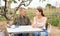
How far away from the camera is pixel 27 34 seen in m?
1.98

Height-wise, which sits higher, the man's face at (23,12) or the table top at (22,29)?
the man's face at (23,12)

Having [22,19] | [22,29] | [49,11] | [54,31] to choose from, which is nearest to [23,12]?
[22,19]

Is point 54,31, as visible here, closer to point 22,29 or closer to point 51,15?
point 51,15

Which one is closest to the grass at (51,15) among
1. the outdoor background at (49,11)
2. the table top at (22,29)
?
the outdoor background at (49,11)

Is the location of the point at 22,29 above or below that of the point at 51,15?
below

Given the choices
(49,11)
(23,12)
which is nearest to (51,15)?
(49,11)

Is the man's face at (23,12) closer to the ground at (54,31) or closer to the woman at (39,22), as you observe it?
the woman at (39,22)

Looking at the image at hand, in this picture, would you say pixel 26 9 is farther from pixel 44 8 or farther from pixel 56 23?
pixel 56 23

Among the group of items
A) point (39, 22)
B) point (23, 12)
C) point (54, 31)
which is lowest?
point (54, 31)

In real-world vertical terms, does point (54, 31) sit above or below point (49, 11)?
below

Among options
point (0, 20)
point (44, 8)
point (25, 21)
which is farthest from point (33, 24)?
point (0, 20)

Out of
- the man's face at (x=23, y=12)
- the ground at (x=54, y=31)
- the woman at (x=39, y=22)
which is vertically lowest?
the ground at (x=54, y=31)

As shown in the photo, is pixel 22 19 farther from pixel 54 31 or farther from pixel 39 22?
pixel 54 31

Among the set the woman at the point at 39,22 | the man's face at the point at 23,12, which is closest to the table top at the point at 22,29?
the woman at the point at 39,22
